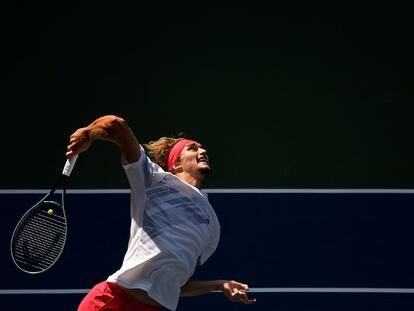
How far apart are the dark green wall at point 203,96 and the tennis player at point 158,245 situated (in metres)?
1.13

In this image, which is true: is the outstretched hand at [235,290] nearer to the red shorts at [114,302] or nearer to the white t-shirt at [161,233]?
the white t-shirt at [161,233]

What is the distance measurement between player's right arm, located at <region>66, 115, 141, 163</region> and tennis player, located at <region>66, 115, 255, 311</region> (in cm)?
4

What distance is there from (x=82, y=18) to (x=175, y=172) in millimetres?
1306

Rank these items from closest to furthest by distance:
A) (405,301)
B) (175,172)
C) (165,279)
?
1. (165,279)
2. (175,172)
3. (405,301)

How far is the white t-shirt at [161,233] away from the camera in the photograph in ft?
14.4

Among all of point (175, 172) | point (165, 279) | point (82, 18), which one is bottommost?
point (165, 279)

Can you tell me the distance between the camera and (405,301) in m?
5.67

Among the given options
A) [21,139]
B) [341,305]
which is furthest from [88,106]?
[341,305]

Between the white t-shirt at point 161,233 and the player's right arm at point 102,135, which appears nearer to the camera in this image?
the player's right arm at point 102,135

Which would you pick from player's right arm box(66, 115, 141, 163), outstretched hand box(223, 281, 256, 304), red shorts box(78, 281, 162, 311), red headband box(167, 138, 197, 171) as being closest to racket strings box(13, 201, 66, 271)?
red shorts box(78, 281, 162, 311)

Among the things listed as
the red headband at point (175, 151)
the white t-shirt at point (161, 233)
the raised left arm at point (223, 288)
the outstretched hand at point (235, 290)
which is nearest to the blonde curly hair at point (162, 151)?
the red headband at point (175, 151)

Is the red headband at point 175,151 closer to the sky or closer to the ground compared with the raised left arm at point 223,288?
closer to the sky

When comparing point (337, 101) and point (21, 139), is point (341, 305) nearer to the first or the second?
point (337, 101)

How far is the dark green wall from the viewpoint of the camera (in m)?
5.70
